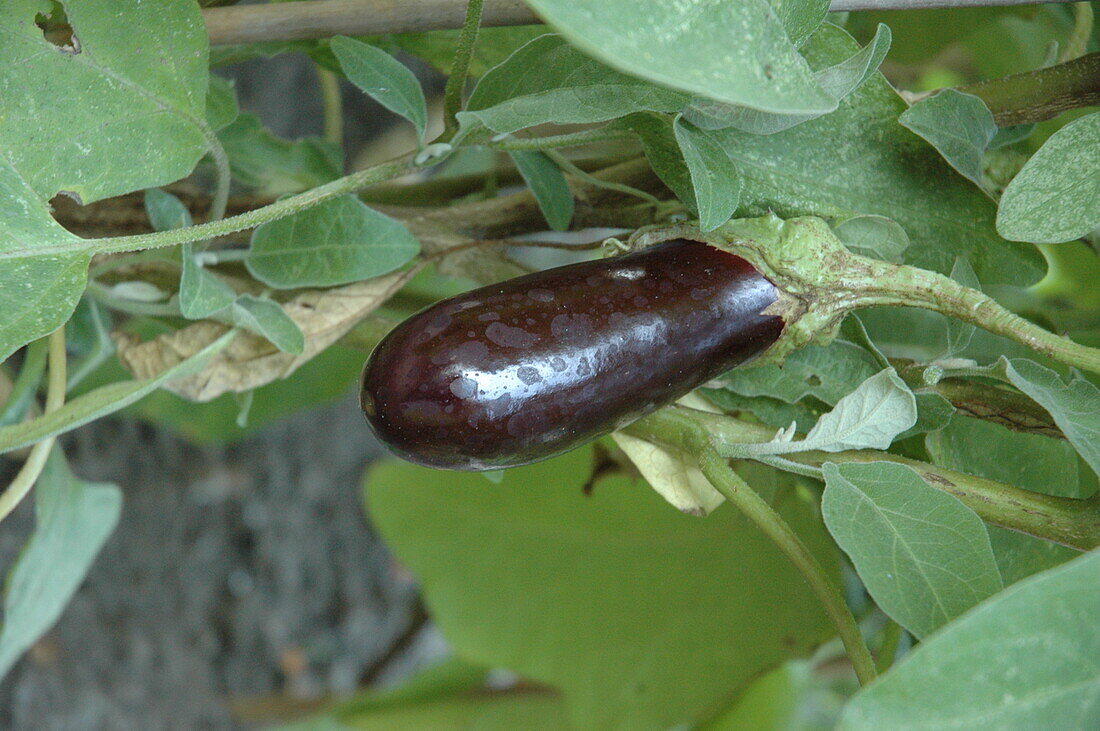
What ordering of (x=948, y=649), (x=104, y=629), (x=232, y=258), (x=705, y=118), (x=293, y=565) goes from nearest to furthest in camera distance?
(x=948, y=649), (x=705, y=118), (x=232, y=258), (x=104, y=629), (x=293, y=565)

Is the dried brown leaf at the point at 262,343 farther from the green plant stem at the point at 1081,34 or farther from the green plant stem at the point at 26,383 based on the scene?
the green plant stem at the point at 1081,34

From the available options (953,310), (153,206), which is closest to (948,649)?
(953,310)

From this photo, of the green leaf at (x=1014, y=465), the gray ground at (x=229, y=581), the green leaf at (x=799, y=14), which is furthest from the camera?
the gray ground at (x=229, y=581)

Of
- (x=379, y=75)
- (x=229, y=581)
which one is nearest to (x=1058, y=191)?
(x=379, y=75)

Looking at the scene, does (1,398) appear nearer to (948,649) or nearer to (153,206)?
(153,206)

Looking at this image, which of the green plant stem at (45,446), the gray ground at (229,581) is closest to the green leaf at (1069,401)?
the green plant stem at (45,446)

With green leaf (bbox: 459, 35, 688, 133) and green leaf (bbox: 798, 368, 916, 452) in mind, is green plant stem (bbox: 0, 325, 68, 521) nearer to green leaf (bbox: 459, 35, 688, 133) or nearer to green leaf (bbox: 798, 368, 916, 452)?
green leaf (bbox: 459, 35, 688, 133)
